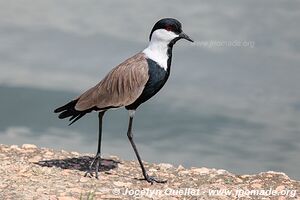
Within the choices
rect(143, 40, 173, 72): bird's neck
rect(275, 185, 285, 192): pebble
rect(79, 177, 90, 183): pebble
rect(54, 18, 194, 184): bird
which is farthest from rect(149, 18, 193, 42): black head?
rect(275, 185, 285, 192): pebble

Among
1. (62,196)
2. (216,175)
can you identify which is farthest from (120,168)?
(62,196)

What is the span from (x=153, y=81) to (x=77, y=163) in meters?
2.56

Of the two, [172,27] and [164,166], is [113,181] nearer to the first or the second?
[164,166]

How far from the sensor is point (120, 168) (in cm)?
1101

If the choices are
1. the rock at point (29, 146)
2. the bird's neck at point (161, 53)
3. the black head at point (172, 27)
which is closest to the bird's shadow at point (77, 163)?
the rock at point (29, 146)

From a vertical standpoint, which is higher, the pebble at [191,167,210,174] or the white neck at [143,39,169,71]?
the white neck at [143,39,169,71]

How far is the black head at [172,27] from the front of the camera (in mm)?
9109

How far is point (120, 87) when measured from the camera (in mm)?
9375

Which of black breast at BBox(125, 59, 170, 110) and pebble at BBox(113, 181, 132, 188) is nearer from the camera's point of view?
black breast at BBox(125, 59, 170, 110)

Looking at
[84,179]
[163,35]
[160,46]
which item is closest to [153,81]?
[160,46]

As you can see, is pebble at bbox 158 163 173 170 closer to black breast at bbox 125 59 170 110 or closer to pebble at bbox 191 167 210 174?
pebble at bbox 191 167 210 174

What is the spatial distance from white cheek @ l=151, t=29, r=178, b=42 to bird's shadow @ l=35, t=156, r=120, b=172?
260 cm

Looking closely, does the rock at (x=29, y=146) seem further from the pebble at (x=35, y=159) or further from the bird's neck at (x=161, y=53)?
the bird's neck at (x=161, y=53)

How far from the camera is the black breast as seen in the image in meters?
9.16
